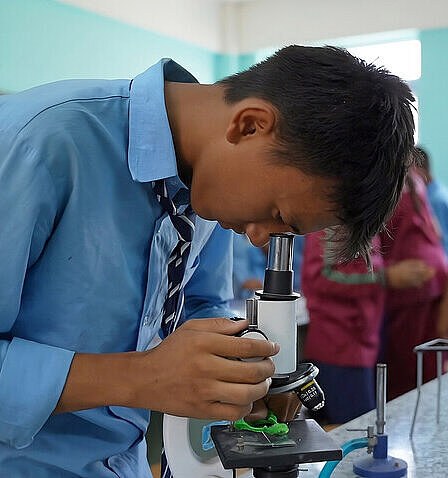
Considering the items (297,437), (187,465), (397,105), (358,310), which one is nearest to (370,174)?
(397,105)

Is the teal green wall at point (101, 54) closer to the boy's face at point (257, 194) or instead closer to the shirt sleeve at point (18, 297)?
the boy's face at point (257, 194)

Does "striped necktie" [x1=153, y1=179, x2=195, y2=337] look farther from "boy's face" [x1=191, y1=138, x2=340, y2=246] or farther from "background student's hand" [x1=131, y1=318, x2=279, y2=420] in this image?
"background student's hand" [x1=131, y1=318, x2=279, y2=420]

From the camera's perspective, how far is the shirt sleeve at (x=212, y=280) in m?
1.16

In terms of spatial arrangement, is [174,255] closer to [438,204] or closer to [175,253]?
[175,253]

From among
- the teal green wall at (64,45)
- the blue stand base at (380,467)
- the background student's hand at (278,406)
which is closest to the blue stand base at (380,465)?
the blue stand base at (380,467)

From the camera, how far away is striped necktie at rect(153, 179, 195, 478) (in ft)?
2.99

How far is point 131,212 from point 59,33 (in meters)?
3.60

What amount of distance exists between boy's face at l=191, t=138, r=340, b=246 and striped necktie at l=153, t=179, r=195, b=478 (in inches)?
1.4

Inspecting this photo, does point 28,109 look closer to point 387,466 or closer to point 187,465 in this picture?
point 187,465

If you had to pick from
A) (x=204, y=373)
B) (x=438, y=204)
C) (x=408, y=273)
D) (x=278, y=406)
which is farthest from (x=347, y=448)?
(x=438, y=204)

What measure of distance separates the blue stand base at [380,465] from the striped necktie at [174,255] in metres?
0.29

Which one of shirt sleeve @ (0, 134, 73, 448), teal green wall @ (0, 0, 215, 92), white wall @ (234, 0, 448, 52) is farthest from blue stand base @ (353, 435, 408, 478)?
white wall @ (234, 0, 448, 52)

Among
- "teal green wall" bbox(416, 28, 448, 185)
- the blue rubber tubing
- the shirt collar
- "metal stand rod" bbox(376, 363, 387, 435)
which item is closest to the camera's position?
the shirt collar

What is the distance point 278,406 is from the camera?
0.95m
